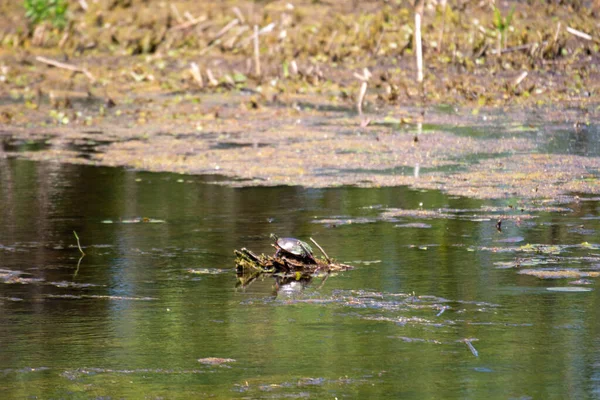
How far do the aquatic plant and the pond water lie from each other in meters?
16.0

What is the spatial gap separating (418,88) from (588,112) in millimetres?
3695

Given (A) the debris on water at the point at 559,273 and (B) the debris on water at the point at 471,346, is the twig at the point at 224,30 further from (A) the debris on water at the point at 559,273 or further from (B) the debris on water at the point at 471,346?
(B) the debris on water at the point at 471,346

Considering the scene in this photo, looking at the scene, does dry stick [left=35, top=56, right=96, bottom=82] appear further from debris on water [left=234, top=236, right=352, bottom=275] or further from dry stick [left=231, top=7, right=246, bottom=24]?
debris on water [left=234, top=236, right=352, bottom=275]

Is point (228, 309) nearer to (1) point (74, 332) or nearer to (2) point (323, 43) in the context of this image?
(1) point (74, 332)

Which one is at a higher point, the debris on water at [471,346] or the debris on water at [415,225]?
the debris on water at [415,225]

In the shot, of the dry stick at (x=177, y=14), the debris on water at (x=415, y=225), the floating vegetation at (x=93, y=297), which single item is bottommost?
the floating vegetation at (x=93, y=297)

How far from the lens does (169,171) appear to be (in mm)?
15938

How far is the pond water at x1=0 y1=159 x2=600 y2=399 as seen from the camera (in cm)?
712

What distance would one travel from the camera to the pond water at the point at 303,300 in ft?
23.4

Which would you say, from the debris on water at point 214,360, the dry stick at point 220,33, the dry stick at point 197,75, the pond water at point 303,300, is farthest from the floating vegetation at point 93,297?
the dry stick at point 220,33

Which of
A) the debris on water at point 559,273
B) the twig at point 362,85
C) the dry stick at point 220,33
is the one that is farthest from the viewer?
the dry stick at point 220,33

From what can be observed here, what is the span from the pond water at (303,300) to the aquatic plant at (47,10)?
16.0m

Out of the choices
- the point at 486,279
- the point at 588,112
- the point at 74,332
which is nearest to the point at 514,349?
the point at 486,279

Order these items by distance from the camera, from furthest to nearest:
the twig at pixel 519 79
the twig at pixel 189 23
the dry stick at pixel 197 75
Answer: the twig at pixel 189 23 → the dry stick at pixel 197 75 → the twig at pixel 519 79
